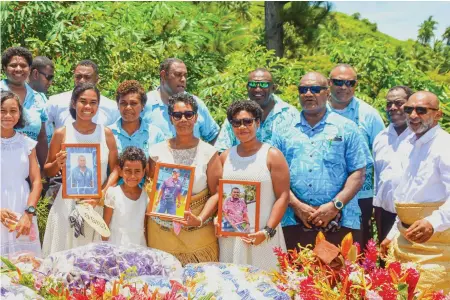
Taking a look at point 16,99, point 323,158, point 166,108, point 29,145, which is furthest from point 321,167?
point 16,99

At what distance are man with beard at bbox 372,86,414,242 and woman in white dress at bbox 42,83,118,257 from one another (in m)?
2.46

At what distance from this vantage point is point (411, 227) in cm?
479

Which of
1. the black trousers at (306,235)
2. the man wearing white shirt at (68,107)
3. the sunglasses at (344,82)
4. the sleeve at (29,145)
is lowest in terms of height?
the black trousers at (306,235)

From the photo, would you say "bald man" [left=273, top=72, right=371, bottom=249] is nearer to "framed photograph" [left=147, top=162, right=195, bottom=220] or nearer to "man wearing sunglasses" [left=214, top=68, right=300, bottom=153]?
"man wearing sunglasses" [left=214, top=68, right=300, bottom=153]

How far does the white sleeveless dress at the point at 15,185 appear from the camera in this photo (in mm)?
5477

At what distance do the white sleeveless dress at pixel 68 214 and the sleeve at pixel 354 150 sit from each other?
6.46 ft

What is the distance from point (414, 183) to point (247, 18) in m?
17.5

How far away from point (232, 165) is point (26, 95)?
2173 mm

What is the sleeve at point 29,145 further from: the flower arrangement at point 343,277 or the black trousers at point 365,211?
the black trousers at point 365,211

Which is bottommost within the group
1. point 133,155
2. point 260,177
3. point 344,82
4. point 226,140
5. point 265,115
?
point 260,177

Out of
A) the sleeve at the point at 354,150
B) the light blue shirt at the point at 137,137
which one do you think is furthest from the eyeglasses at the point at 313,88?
the light blue shirt at the point at 137,137

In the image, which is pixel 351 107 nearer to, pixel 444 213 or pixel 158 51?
pixel 444 213

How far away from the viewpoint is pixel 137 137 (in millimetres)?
5930

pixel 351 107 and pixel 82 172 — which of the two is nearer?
pixel 82 172
